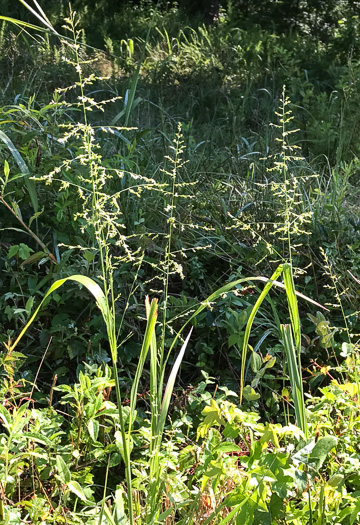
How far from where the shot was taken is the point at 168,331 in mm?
2293

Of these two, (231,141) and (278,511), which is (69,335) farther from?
(231,141)

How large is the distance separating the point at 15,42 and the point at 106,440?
5.72m

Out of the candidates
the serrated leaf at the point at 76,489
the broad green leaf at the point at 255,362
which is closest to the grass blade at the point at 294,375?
the broad green leaf at the point at 255,362

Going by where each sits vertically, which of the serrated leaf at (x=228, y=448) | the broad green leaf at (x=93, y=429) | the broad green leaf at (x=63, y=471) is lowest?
the broad green leaf at (x=93, y=429)

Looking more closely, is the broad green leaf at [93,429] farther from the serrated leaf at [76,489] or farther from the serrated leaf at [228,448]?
the serrated leaf at [228,448]

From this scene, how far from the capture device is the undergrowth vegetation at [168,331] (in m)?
1.37

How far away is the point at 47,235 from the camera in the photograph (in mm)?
2512

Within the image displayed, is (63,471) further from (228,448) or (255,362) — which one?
(255,362)

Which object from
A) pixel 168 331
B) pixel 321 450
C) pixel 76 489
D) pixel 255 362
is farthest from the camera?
pixel 168 331

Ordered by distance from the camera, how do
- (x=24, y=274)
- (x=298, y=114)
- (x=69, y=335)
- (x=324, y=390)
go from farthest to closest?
(x=298, y=114) → (x=24, y=274) → (x=69, y=335) → (x=324, y=390)

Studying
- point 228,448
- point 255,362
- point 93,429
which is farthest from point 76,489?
point 255,362

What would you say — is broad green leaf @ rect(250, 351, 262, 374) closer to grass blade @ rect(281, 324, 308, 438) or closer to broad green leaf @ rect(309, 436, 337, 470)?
grass blade @ rect(281, 324, 308, 438)

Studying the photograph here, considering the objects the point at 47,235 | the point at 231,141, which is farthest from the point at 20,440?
the point at 231,141

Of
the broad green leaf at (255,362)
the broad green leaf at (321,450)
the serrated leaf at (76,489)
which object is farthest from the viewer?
the broad green leaf at (255,362)
